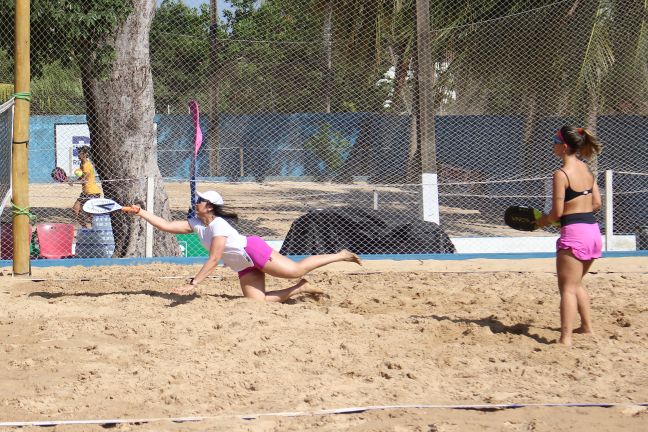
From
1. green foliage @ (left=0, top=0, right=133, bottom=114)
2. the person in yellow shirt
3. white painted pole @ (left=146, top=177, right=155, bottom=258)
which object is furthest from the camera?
the person in yellow shirt

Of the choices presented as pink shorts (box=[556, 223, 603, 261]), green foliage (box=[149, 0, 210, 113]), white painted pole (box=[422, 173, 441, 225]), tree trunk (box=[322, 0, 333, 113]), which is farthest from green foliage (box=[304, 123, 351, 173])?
pink shorts (box=[556, 223, 603, 261])

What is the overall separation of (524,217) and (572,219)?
20.7 inches

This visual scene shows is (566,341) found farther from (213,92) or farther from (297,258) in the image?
(213,92)

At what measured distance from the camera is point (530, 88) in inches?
681

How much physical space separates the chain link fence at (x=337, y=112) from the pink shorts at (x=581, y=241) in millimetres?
5452

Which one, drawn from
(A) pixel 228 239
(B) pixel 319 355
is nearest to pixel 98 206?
(A) pixel 228 239

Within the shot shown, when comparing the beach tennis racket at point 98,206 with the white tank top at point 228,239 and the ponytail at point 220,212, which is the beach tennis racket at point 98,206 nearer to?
the white tank top at point 228,239

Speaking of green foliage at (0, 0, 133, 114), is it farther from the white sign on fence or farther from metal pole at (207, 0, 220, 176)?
the white sign on fence

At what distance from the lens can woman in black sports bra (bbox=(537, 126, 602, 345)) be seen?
657cm

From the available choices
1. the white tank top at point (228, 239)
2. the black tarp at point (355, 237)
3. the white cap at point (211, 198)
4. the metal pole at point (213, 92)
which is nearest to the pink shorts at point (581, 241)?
the white tank top at point (228, 239)

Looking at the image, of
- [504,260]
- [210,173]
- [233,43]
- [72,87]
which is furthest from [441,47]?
[72,87]

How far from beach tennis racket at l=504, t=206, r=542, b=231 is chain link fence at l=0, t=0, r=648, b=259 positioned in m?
4.98

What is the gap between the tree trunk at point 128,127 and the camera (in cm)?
1271

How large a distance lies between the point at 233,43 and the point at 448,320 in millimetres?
12379
